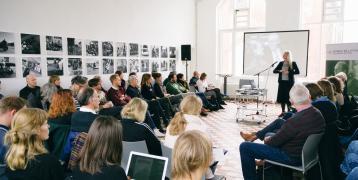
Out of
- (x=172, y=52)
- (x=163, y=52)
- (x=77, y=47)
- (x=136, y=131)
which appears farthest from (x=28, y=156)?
(x=172, y=52)

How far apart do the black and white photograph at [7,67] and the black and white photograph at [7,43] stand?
5.8 inches

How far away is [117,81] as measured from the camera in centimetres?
668

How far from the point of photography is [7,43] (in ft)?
19.2

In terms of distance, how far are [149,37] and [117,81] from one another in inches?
142

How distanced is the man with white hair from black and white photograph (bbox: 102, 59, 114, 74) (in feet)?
18.6

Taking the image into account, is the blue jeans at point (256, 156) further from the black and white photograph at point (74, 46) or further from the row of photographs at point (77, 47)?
the black and white photograph at point (74, 46)

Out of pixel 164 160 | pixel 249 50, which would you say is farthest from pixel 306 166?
pixel 249 50

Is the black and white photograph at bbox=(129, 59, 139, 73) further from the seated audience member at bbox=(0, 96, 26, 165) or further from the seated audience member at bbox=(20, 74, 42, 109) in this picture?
the seated audience member at bbox=(0, 96, 26, 165)

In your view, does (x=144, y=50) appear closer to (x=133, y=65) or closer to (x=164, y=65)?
(x=133, y=65)

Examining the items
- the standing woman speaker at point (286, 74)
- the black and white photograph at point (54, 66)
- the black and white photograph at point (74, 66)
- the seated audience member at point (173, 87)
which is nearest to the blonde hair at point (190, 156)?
the black and white photograph at point (54, 66)

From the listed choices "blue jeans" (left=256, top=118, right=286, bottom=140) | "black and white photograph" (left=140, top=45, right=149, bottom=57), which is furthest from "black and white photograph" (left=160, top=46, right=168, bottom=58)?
"blue jeans" (left=256, top=118, right=286, bottom=140)

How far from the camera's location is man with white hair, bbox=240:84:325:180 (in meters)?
3.13

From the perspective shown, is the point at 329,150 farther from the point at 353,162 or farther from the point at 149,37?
the point at 149,37

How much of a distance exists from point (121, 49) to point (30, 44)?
285 cm
